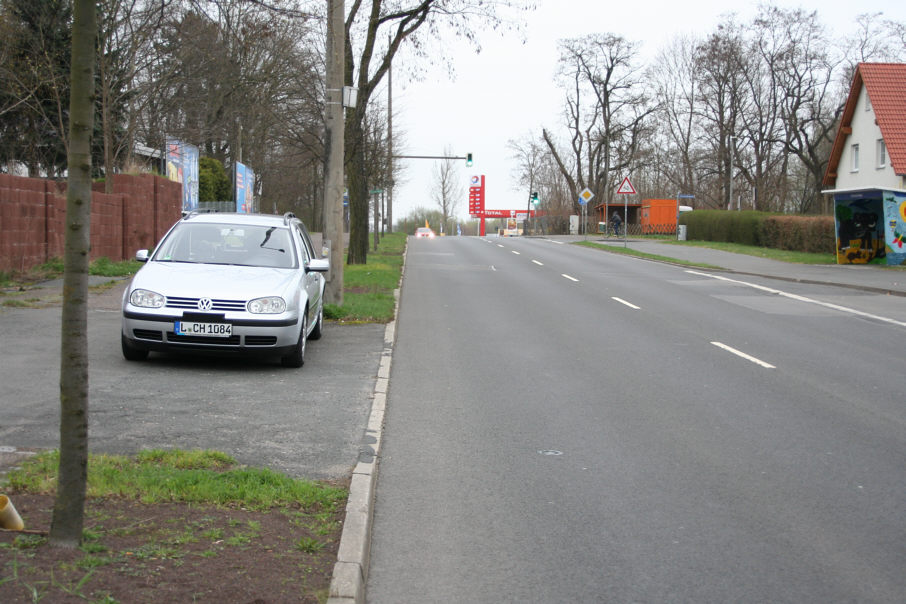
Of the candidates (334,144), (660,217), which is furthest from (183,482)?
(660,217)

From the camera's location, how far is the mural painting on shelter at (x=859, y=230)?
28609 mm

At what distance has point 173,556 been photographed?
13.7ft

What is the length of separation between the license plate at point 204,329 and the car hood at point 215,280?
1.02ft

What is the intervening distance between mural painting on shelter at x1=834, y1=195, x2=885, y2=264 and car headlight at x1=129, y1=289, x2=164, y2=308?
80.3 ft

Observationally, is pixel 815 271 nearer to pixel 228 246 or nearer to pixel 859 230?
pixel 859 230

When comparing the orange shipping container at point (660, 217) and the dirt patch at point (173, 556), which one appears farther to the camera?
the orange shipping container at point (660, 217)

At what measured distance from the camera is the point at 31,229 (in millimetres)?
18656

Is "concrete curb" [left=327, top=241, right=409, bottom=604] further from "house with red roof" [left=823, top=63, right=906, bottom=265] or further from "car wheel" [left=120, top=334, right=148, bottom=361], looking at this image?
"house with red roof" [left=823, top=63, right=906, bottom=265]

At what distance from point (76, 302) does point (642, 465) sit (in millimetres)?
4104

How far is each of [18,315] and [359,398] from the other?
23.4ft

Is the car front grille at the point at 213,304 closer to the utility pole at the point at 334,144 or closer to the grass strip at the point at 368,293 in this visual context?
the grass strip at the point at 368,293

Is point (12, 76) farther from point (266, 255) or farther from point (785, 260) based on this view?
point (785, 260)

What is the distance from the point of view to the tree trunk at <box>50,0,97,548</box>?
160 inches

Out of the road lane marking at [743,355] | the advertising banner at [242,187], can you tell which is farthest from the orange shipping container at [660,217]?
the road lane marking at [743,355]
